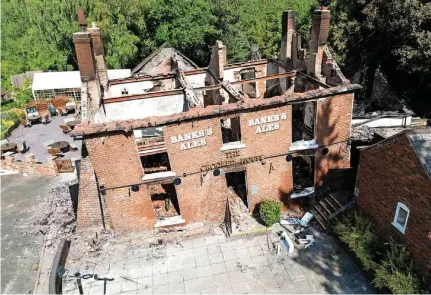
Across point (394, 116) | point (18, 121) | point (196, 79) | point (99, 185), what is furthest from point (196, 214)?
point (18, 121)

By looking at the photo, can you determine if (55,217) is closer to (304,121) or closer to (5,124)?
(304,121)

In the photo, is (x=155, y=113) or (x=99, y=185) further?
(x=155, y=113)

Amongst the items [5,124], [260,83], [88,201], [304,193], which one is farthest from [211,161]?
[5,124]

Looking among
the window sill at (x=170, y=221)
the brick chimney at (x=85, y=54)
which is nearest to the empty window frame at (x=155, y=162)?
the window sill at (x=170, y=221)

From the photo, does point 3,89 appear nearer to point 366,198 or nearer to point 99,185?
point 99,185

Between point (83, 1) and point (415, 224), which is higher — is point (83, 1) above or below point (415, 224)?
above

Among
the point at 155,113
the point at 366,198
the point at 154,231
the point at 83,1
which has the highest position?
the point at 83,1

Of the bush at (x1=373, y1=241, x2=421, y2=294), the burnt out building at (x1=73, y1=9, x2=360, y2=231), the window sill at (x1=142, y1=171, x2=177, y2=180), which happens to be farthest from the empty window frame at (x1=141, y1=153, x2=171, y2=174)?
the bush at (x1=373, y1=241, x2=421, y2=294)
